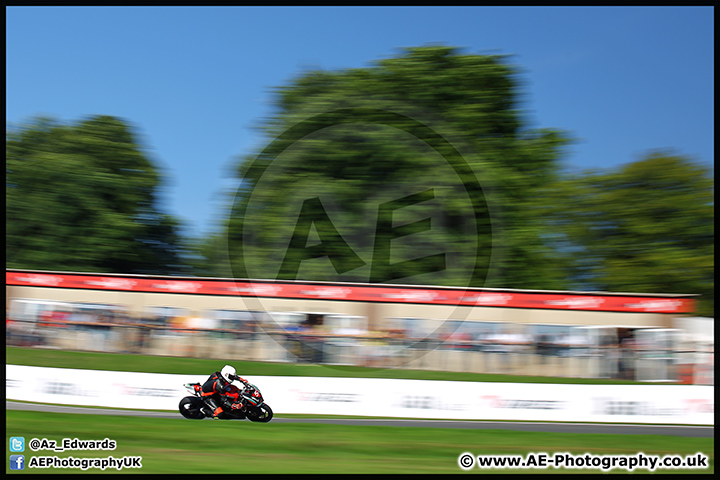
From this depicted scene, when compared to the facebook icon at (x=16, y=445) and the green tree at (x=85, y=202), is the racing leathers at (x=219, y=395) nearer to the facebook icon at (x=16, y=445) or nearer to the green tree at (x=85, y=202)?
the facebook icon at (x=16, y=445)

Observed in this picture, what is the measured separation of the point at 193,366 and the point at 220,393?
370 centimetres

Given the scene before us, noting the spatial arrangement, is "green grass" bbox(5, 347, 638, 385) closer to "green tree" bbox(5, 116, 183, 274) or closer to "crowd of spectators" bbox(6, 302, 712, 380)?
"crowd of spectators" bbox(6, 302, 712, 380)

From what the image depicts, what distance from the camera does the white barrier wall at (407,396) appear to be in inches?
364

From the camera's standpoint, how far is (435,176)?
61.6ft

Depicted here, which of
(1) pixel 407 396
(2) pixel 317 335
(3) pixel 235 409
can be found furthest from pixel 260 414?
(2) pixel 317 335

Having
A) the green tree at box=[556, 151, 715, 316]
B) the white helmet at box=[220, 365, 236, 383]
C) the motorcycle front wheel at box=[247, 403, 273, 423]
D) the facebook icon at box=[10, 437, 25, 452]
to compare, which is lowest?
the facebook icon at box=[10, 437, 25, 452]

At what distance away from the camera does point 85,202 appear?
23.8 meters

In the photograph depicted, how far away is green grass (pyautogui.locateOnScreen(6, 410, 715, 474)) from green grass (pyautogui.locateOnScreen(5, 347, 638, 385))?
2.77m

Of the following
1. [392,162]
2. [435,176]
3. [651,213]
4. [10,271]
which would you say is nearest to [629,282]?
[651,213]

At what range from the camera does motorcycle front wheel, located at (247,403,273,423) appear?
30.9ft

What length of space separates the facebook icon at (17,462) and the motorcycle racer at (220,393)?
263 cm

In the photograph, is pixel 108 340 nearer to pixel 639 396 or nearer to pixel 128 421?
pixel 128 421

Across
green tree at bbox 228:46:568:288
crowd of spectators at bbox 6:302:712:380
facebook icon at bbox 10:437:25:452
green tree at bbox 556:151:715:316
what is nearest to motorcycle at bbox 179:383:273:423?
facebook icon at bbox 10:437:25:452

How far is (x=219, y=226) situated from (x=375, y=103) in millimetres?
7041
